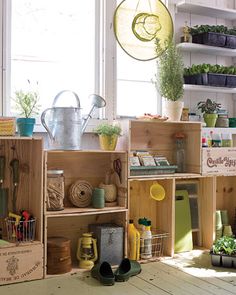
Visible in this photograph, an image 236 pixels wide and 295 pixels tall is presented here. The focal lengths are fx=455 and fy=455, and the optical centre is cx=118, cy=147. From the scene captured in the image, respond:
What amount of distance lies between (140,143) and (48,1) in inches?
46.4

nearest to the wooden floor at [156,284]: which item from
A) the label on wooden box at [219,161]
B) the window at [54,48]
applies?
the label on wooden box at [219,161]

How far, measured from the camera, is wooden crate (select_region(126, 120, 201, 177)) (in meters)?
3.31

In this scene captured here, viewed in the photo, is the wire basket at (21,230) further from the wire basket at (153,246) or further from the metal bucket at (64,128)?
the wire basket at (153,246)

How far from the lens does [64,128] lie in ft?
9.16

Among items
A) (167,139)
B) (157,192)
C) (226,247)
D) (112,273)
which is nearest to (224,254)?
(226,247)

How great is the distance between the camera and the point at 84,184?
9.93 ft

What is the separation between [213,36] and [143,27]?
2.03 ft

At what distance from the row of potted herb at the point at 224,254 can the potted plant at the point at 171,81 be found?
92 cm

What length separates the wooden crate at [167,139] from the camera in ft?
10.9

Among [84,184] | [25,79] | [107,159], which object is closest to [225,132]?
[107,159]

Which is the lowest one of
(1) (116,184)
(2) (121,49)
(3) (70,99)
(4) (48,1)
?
(1) (116,184)

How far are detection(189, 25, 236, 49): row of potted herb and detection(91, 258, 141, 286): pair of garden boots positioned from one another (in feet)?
5.84

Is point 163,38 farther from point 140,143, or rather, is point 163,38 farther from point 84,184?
point 84,184

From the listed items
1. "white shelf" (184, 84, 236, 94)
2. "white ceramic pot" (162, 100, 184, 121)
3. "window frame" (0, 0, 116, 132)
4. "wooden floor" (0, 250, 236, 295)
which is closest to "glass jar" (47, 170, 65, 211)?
"wooden floor" (0, 250, 236, 295)
